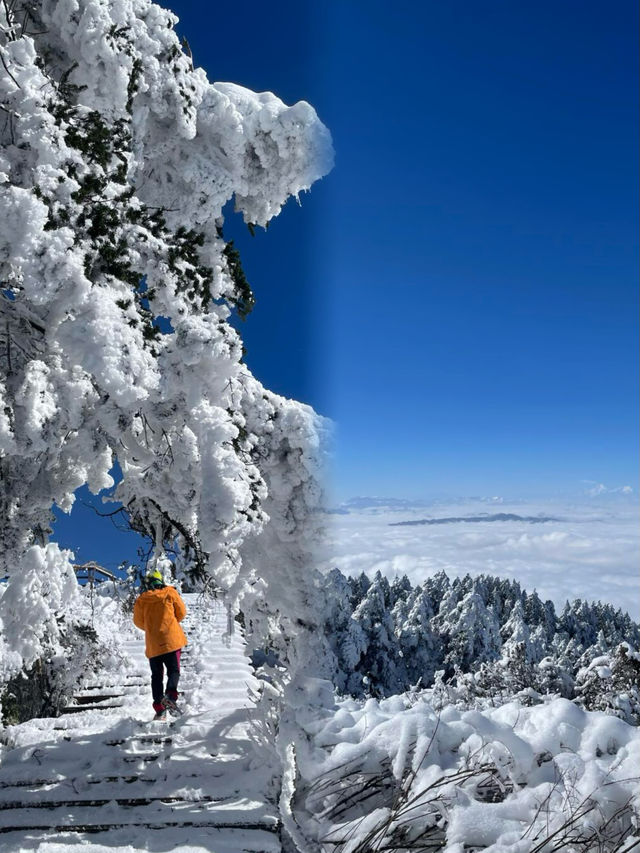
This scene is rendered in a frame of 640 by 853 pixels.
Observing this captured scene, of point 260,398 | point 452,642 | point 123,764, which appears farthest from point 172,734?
point 452,642

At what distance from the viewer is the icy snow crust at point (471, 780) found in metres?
3.12

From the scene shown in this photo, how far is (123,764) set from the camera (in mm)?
5039

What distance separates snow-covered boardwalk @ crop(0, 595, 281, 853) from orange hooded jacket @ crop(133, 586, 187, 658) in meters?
0.62

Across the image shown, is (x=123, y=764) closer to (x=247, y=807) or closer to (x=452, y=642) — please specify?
(x=247, y=807)

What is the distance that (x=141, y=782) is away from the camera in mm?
4793

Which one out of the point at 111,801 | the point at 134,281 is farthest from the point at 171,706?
the point at 134,281

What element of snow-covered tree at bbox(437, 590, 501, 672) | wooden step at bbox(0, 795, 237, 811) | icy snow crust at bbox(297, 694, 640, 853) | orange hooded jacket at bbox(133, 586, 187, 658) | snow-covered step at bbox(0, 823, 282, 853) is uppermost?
orange hooded jacket at bbox(133, 586, 187, 658)

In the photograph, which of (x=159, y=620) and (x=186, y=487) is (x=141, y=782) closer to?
(x=159, y=620)

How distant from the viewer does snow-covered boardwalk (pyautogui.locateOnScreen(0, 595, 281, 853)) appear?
13.5 ft

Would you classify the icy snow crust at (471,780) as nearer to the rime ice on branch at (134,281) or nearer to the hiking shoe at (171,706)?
the rime ice on branch at (134,281)

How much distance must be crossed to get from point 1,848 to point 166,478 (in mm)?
2645

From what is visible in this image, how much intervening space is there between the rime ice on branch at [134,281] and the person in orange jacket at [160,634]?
784 mm

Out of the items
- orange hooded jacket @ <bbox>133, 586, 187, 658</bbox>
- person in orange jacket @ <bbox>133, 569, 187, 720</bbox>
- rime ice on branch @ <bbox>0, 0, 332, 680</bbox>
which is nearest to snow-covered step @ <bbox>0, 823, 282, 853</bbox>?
rime ice on branch @ <bbox>0, 0, 332, 680</bbox>

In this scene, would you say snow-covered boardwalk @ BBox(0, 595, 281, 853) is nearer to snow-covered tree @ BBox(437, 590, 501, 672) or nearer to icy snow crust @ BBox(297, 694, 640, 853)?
icy snow crust @ BBox(297, 694, 640, 853)
